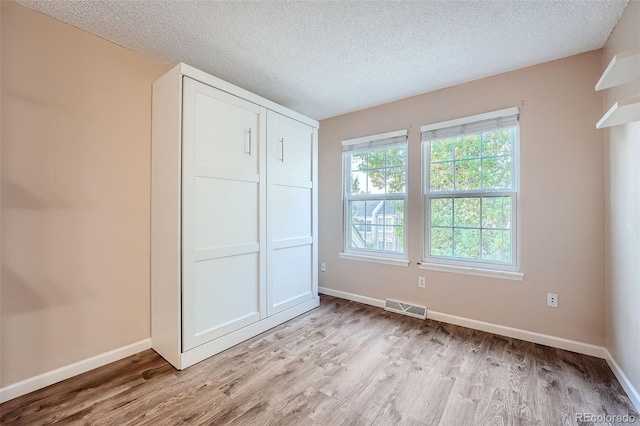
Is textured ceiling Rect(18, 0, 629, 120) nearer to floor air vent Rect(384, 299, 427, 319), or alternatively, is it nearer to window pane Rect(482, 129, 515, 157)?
window pane Rect(482, 129, 515, 157)

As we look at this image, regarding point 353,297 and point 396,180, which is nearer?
point 396,180

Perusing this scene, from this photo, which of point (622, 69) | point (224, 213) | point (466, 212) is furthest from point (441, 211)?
point (224, 213)

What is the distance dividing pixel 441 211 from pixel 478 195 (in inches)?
15.0

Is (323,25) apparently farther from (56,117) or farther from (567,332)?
(567,332)

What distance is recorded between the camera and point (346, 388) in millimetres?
→ 1776

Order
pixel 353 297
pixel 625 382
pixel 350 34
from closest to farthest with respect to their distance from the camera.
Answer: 1. pixel 625 382
2. pixel 350 34
3. pixel 353 297

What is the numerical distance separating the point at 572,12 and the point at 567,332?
2.38 m

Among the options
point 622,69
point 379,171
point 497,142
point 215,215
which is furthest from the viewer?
point 379,171

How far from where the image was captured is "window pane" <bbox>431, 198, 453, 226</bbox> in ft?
9.25

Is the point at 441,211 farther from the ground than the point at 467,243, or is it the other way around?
the point at 441,211

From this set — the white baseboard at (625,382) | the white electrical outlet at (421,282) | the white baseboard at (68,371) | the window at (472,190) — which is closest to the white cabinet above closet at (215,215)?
the white baseboard at (68,371)

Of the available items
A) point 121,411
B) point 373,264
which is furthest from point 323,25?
point 121,411

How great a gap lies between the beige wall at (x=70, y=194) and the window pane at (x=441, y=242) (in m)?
2.78

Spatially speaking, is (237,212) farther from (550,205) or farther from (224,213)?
(550,205)
